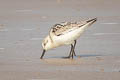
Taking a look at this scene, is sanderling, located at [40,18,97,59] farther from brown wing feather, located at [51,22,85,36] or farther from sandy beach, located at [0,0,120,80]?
sandy beach, located at [0,0,120,80]

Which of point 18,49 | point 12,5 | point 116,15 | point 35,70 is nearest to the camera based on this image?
point 35,70

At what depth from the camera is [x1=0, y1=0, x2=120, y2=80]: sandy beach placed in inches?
335

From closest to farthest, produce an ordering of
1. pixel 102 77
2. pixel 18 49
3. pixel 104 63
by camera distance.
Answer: pixel 102 77 < pixel 104 63 < pixel 18 49

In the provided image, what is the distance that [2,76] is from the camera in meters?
8.24

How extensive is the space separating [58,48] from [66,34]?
1.11 m

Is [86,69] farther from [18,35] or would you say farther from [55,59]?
[18,35]

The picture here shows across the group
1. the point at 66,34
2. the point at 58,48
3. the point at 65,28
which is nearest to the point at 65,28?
the point at 65,28

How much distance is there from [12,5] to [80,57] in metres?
8.37

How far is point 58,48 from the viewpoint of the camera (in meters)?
11.3

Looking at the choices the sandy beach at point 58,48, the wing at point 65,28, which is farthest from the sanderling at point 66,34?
the sandy beach at point 58,48

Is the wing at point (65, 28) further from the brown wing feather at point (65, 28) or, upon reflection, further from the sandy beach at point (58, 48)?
the sandy beach at point (58, 48)

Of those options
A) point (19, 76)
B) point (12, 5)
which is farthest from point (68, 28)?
point (12, 5)

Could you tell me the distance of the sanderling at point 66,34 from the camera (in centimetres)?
1012

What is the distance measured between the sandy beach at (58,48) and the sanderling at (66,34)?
0.21 metres
